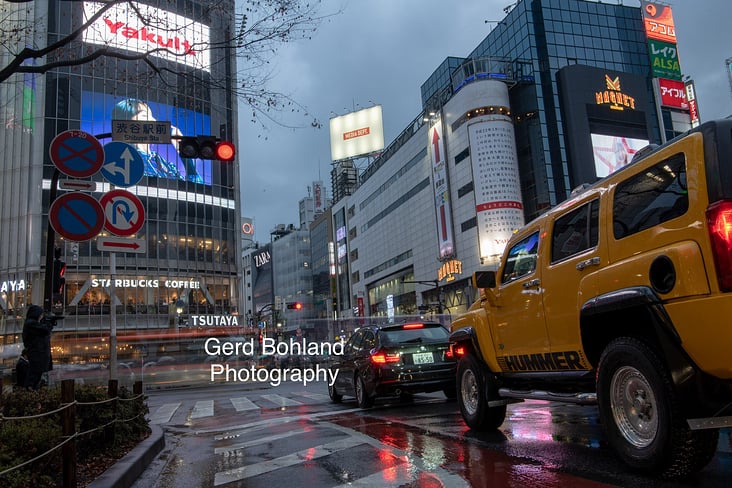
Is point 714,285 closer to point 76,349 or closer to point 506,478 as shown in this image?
point 506,478

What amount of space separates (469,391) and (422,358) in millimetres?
2908

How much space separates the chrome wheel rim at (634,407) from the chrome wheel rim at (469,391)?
274 cm

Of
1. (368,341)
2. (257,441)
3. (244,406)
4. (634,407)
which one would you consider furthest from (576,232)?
(244,406)

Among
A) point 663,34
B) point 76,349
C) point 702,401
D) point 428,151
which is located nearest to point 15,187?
point 76,349

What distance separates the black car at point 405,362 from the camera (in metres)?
10.0

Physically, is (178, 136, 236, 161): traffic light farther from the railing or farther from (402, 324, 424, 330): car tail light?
the railing

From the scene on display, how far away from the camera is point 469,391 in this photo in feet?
24.0

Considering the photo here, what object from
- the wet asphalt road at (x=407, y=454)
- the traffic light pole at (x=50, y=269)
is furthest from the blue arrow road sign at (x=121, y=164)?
the wet asphalt road at (x=407, y=454)

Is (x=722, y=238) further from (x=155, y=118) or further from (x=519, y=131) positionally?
(x=519, y=131)

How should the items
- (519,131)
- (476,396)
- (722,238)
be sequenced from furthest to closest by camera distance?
(519,131) → (476,396) → (722,238)

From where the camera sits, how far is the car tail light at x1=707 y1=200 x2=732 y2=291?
3.43 m

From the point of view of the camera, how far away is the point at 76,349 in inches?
1860

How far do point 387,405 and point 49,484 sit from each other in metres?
7.80

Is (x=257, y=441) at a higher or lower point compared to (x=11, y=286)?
lower
